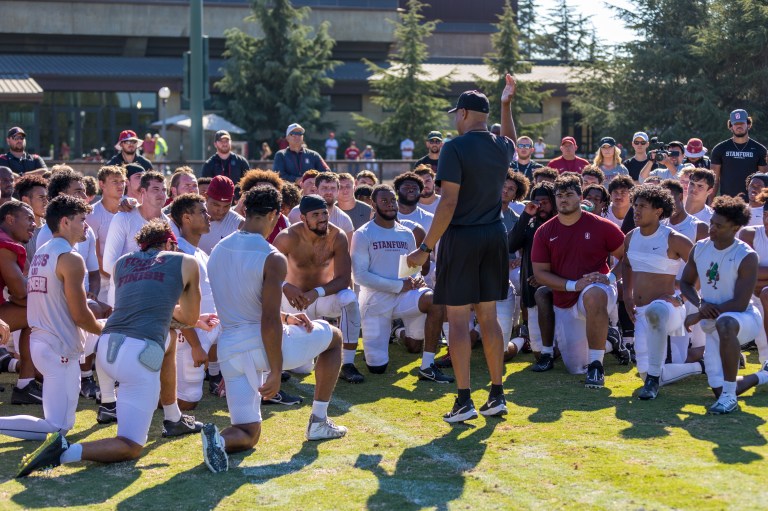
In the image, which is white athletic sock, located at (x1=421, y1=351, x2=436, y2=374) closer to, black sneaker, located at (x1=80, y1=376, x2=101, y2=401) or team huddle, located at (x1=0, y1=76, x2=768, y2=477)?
team huddle, located at (x1=0, y1=76, x2=768, y2=477)

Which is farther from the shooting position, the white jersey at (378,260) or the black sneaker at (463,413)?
the white jersey at (378,260)

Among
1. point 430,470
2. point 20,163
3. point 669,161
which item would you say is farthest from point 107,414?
point 669,161

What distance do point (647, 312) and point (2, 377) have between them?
586cm

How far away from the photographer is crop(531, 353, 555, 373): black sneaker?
10.2 metres

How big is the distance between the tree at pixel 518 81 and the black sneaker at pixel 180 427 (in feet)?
125

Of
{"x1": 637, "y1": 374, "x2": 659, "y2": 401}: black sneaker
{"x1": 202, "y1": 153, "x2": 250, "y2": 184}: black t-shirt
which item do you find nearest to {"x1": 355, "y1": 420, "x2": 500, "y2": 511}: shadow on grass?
{"x1": 637, "y1": 374, "x2": 659, "y2": 401}: black sneaker

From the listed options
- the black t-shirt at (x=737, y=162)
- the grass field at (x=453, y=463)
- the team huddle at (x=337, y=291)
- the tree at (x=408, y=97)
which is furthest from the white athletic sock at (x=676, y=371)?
the tree at (x=408, y=97)

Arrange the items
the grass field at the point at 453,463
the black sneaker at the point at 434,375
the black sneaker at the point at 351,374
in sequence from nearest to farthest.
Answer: the grass field at the point at 453,463, the black sneaker at the point at 434,375, the black sneaker at the point at 351,374

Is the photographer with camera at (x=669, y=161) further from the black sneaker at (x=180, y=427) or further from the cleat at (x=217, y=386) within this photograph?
the black sneaker at (x=180, y=427)

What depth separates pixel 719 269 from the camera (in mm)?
8539

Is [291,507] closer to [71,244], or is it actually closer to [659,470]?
[659,470]

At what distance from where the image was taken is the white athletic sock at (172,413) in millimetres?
7738

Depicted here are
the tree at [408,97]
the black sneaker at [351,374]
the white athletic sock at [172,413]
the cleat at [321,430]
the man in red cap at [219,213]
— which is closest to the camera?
the cleat at [321,430]

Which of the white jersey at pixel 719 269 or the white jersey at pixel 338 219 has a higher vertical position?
the white jersey at pixel 338 219
